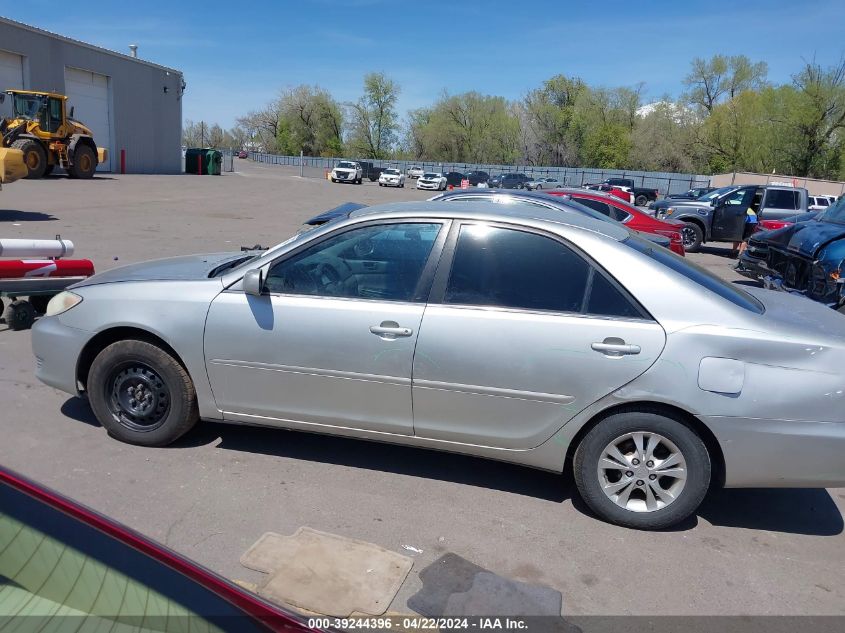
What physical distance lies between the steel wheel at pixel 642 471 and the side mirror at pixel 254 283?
2185 millimetres

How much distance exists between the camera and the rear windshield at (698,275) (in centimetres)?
393

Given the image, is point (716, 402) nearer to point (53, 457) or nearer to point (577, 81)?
point (53, 457)

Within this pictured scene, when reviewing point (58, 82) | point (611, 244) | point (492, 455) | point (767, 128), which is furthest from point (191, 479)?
point (767, 128)

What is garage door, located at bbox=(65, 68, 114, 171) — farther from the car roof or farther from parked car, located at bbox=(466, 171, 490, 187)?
the car roof

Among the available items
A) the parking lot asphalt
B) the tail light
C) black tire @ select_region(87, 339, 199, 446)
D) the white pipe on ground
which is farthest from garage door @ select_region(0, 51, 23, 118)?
black tire @ select_region(87, 339, 199, 446)

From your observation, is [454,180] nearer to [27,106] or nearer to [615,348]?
[27,106]

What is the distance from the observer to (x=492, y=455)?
397 centimetres

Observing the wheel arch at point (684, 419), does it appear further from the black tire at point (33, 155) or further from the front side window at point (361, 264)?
the black tire at point (33, 155)

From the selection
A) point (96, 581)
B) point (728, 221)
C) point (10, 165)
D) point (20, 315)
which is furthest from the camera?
point (10, 165)

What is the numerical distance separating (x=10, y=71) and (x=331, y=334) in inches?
1484

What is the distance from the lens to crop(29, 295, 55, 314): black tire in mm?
7238

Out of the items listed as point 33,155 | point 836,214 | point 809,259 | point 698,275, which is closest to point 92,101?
point 33,155

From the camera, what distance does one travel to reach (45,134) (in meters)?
28.8

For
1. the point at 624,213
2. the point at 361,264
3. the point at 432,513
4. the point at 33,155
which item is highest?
the point at 33,155
